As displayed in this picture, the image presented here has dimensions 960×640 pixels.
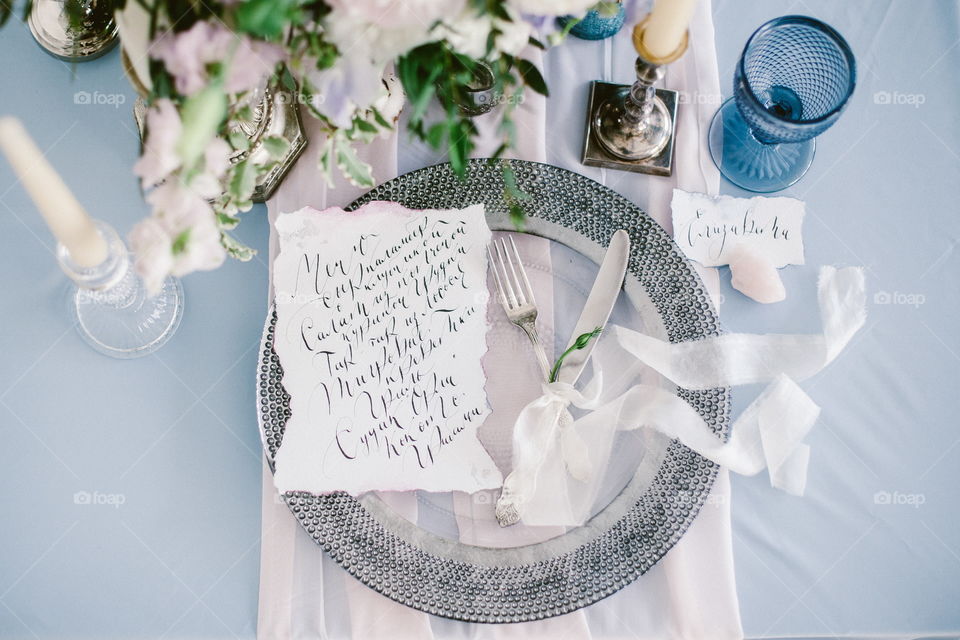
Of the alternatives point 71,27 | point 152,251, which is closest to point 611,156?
point 152,251

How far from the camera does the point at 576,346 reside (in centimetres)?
68

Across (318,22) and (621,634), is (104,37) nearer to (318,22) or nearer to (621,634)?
(318,22)

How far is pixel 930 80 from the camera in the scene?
808mm

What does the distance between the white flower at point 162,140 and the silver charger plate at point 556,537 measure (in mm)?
291

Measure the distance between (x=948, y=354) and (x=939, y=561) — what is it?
0.23 meters

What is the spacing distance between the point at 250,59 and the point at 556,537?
514mm

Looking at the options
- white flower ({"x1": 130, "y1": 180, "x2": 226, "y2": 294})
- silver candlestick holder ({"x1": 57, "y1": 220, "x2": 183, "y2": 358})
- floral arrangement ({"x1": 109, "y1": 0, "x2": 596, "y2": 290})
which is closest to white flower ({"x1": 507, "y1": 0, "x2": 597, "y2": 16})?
floral arrangement ({"x1": 109, "y1": 0, "x2": 596, "y2": 290})

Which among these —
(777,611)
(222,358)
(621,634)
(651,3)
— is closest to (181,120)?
(222,358)

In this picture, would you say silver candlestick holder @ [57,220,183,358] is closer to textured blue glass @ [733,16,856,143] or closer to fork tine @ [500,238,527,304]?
fork tine @ [500,238,527,304]

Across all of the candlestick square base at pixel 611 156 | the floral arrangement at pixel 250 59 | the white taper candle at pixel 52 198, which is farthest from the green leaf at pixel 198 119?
the candlestick square base at pixel 611 156

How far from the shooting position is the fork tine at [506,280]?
0.71m

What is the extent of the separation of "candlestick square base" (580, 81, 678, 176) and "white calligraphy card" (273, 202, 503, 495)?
16 centimetres

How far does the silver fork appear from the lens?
0.71 metres

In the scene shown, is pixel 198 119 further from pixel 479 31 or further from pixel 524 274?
pixel 524 274
